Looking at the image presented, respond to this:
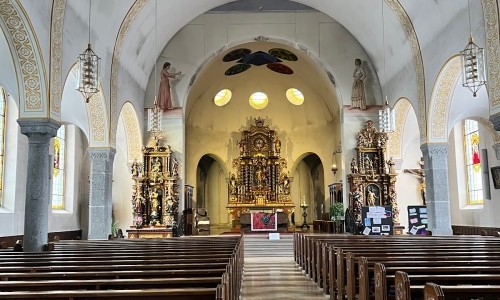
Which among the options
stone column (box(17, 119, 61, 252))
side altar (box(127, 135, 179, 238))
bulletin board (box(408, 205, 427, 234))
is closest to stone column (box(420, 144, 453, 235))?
bulletin board (box(408, 205, 427, 234))

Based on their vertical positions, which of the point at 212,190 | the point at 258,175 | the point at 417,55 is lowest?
the point at 212,190

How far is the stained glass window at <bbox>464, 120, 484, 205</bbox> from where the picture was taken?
1975 cm

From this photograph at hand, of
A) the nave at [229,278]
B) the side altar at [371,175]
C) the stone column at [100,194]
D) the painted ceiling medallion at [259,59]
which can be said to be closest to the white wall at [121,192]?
the painted ceiling medallion at [259,59]

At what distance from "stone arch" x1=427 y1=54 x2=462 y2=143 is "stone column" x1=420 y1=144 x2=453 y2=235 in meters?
0.37

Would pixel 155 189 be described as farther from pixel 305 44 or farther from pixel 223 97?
pixel 223 97

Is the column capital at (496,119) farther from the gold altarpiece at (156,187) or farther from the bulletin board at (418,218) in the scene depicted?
the gold altarpiece at (156,187)

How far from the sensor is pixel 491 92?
11375 millimetres

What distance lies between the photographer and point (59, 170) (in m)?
20.1

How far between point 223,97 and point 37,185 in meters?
17.6

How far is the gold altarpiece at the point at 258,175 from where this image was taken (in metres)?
26.8

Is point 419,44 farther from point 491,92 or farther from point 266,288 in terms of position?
point 266,288

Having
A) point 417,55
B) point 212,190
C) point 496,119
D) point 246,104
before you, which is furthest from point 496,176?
point 212,190

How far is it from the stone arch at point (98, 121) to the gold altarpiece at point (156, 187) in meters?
3.72

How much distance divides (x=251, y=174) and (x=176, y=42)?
27.4 feet
